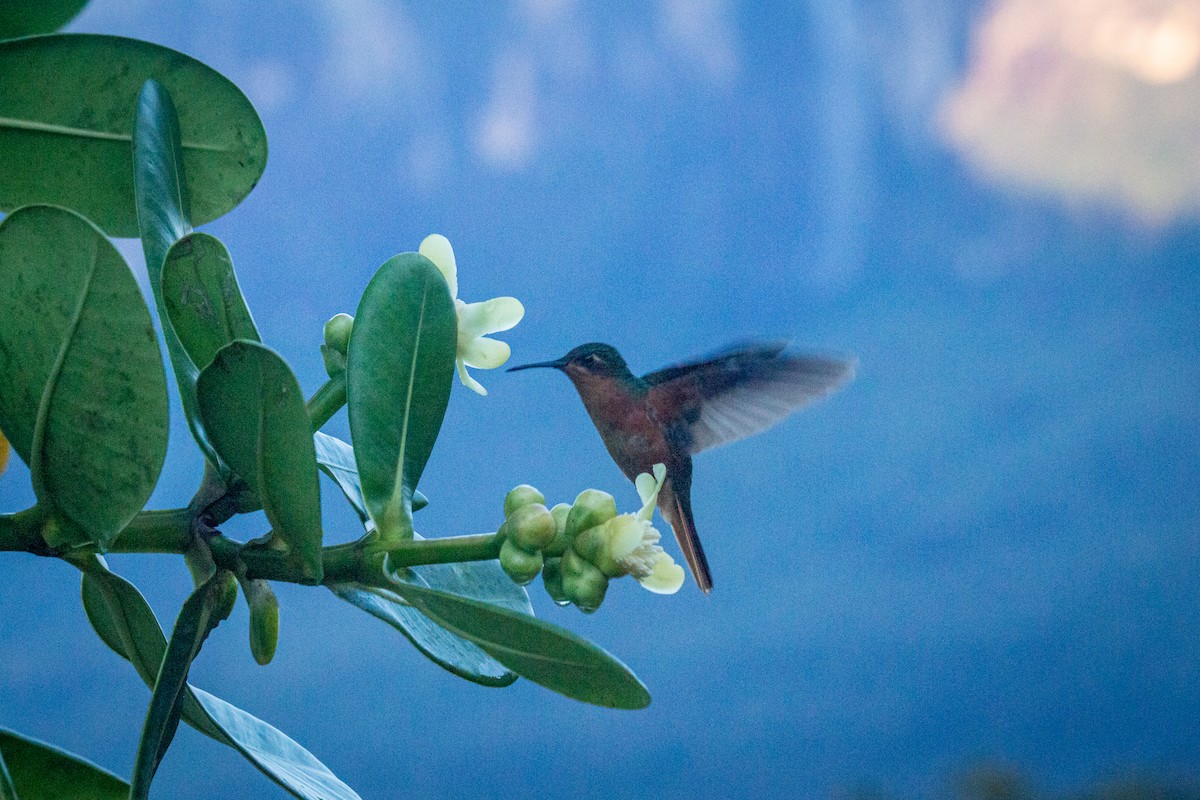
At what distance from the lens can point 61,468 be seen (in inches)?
18.0

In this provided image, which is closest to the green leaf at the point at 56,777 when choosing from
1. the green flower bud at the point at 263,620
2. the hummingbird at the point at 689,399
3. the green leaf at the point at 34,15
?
the green flower bud at the point at 263,620

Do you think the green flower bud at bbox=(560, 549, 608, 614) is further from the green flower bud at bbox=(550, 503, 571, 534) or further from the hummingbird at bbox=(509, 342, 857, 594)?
the hummingbird at bbox=(509, 342, 857, 594)

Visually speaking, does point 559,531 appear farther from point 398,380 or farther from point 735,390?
point 735,390

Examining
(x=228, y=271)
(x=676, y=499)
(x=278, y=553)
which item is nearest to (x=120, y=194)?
(x=228, y=271)

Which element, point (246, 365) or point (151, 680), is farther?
point (151, 680)

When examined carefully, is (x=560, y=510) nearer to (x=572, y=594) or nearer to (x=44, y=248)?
(x=572, y=594)

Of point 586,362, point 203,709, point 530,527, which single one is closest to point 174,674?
point 203,709

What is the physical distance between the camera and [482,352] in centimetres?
63

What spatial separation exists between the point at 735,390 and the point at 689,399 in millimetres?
49

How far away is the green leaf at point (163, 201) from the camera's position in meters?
0.50

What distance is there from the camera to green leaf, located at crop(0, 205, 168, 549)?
1.34 feet

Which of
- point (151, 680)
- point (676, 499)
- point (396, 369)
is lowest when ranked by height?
point (151, 680)

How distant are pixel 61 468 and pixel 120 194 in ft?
0.66

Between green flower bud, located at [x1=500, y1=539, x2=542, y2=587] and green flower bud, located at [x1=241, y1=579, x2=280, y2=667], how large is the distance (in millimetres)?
129
